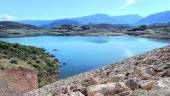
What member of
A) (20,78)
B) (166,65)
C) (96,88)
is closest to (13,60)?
(20,78)

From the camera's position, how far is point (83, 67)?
57.7 m

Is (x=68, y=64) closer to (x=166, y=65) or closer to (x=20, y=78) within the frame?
(x=20, y=78)

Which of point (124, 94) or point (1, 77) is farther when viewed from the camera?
point (1, 77)

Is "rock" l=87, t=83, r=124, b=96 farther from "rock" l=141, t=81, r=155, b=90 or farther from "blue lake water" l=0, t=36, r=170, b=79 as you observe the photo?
"blue lake water" l=0, t=36, r=170, b=79

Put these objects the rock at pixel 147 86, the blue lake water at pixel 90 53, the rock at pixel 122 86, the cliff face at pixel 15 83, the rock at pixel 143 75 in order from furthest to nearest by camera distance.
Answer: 1. the blue lake water at pixel 90 53
2. the cliff face at pixel 15 83
3. the rock at pixel 143 75
4. the rock at pixel 147 86
5. the rock at pixel 122 86

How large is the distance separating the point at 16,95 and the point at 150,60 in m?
8.40

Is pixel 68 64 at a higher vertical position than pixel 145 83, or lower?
lower

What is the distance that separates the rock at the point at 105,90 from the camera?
13.4 metres

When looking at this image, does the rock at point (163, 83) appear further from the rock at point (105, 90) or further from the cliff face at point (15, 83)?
the cliff face at point (15, 83)

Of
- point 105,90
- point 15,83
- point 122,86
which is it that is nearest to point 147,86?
point 122,86

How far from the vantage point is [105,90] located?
13.8 meters

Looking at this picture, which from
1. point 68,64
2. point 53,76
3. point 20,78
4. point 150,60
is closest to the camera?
point 150,60

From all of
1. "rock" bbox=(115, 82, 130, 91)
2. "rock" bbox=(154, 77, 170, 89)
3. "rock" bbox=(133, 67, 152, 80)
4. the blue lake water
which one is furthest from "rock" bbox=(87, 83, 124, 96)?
the blue lake water

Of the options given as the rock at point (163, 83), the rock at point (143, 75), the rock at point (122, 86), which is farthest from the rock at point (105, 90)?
the rock at point (143, 75)
